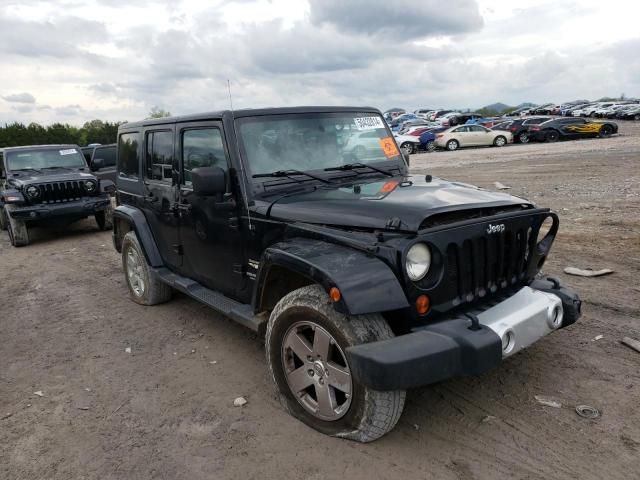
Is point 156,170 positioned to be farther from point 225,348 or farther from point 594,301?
point 594,301

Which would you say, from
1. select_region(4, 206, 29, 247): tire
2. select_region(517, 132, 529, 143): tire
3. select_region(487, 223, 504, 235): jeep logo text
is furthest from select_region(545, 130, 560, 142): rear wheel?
select_region(487, 223, 504, 235): jeep logo text

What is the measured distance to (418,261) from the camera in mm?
2748

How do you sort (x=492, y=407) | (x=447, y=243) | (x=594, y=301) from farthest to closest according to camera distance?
(x=594, y=301) → (x=492, y=407) → (x=447, y=243)

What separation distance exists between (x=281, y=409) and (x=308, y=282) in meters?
0.87

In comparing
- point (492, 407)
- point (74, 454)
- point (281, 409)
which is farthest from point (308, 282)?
point (74, 454)

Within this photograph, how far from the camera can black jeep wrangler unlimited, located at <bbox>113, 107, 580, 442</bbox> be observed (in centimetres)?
262

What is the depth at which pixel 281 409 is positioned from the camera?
11.0 feet

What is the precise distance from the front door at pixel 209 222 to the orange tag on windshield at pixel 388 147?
143 cm

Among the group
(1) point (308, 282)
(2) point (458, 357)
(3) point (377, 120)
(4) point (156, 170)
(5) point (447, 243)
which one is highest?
(3) point (377, 120)

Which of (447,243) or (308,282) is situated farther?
(308,282)

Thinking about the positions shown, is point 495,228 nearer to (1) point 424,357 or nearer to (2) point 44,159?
(1) point 424,357

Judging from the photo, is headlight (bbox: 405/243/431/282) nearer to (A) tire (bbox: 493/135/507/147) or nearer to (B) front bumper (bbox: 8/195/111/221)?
(B) front bumper (bbox: 8/195/111/221)

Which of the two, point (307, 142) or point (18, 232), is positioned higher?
point (307, 142)

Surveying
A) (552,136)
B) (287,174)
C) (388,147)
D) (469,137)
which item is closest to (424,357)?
(287,174)
